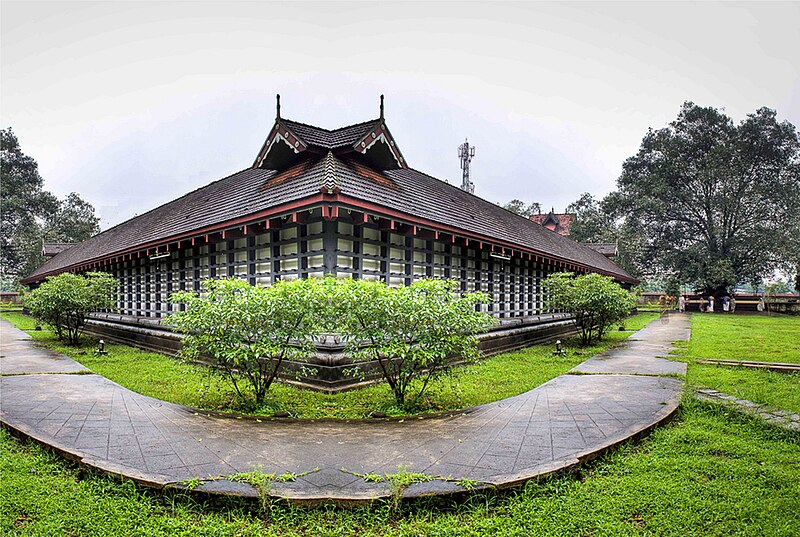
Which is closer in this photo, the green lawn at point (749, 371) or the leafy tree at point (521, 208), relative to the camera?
the green lawn at point (749, 371)

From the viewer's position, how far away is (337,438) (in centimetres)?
469

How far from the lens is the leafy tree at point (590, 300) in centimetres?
1305

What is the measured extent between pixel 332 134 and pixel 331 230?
401 cm

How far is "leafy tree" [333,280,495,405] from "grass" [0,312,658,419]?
46 centimetres

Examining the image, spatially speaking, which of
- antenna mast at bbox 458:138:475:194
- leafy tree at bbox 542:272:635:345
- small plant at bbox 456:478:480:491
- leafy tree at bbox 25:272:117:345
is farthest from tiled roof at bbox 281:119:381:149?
antenna mast at bbox 458:138:475:194

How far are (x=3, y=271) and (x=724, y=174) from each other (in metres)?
59.7

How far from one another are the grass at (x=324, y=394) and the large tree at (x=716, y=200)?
29210mm

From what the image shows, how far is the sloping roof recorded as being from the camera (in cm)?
948

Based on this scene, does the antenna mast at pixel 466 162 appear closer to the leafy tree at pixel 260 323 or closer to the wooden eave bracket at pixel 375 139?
the wooden eave bracket at pixel 375 139

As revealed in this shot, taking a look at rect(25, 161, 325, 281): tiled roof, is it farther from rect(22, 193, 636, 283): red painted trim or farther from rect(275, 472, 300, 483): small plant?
rect(275, 472, 300, 483): small plant

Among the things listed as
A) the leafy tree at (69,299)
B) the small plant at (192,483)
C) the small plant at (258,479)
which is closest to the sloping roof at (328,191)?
the leafy tree at (69,299)

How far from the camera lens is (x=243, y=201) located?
1237cm

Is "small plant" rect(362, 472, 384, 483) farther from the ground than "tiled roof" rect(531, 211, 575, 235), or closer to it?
closer to it

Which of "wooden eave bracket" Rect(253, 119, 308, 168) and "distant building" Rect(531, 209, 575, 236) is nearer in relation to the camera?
"wooden eave bracket" Rect(253, 119, 308, 168)
